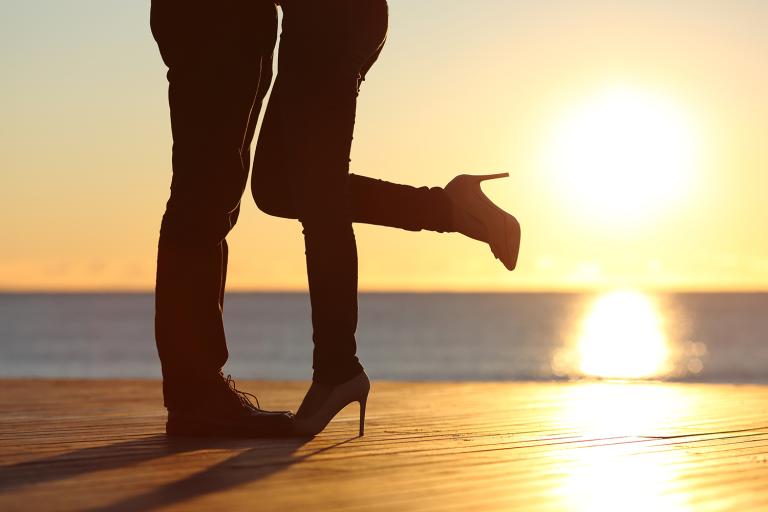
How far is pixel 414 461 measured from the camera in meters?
2.46

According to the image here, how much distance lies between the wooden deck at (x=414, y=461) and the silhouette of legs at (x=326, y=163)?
11.8 inches

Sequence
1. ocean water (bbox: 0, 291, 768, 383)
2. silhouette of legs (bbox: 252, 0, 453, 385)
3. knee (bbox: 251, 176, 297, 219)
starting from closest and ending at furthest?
1. silhouette of legs (bbox: 252, 0, 453, 385)
2. knee (bbox: 251, 176, 297, 219)
3. ocean water (bbox: 0, 291, 768, 383)

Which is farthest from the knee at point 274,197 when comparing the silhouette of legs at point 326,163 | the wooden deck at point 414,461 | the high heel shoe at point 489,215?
the wooden deck at point 414,461

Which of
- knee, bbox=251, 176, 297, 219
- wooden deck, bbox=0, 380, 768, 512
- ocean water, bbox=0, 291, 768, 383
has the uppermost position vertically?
knee, bbox=251, 176, 297, 219

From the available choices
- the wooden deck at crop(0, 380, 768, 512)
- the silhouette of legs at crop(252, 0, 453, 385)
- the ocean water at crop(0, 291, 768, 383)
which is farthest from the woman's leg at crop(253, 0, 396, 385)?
the ocean water at crop(0, 291, 768, 383)

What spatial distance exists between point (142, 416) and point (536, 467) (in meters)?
1.56

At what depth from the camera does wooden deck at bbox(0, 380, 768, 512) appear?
1.98m

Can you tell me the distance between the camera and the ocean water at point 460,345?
35469 millimetres

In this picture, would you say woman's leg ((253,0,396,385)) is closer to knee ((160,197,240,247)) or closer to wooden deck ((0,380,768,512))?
knee ((160,197,240,247))

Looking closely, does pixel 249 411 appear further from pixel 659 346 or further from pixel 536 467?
pixel 659 346

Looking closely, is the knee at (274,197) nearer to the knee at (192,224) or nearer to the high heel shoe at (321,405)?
the knee at (192,224)

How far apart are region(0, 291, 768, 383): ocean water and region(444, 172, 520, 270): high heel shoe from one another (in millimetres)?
24993

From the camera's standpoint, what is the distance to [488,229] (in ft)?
10.3

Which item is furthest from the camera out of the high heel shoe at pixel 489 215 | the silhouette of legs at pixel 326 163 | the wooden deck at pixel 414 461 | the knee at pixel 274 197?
the high heel shoe at pixel 489 215
